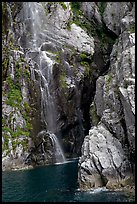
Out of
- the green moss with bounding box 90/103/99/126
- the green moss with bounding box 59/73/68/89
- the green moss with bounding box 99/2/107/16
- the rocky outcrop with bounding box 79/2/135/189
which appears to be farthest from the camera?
the green moss with bounding box 99/2/107/16

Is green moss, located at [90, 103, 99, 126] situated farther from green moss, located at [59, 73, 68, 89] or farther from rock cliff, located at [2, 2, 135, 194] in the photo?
green moss, located at [59, 73, 68, 89]

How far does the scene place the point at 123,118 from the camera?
2956 centimetres

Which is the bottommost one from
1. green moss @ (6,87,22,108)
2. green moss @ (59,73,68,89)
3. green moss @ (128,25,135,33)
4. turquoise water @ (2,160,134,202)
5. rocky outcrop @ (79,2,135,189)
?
turquoise water @ (2,160,134,202)

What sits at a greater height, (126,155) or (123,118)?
(123,118)

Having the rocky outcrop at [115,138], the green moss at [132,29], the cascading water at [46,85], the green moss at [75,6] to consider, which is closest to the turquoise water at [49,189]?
the rocky outcrop at [115,138]

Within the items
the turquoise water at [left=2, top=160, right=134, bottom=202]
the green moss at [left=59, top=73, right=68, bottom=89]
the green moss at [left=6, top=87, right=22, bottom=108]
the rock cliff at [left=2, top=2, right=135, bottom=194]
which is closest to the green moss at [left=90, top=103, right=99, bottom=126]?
the rock cliff at [left=2, top=2, right=135, bottom=194]

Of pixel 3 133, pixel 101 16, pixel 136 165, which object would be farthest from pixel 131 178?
pixel 101 16

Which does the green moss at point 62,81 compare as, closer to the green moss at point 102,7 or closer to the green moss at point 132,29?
the green moss at point 102,7

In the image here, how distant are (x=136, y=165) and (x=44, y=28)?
3610cm

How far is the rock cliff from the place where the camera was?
44.3 m

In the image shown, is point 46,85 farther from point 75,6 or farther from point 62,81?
point 75,6

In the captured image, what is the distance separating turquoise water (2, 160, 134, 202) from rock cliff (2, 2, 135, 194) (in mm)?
7556

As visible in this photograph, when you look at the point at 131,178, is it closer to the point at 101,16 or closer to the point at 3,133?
the point at 3,133

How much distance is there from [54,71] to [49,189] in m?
25.8
